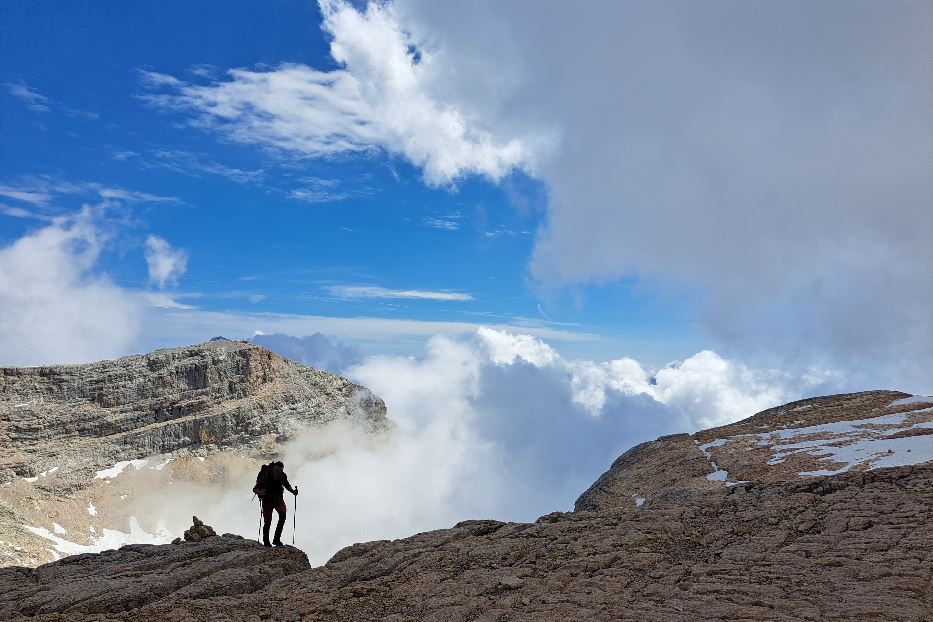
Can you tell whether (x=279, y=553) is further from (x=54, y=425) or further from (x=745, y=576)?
(x=54, y=425)

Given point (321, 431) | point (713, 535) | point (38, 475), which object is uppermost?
point (321, 431)

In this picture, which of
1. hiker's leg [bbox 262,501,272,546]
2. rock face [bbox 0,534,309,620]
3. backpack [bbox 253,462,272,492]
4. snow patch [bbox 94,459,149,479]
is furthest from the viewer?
snow patch [bbox 94,459,149,479]

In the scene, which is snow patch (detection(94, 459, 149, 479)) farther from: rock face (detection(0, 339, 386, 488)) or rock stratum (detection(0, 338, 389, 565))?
rock face (detection(0, 339, 386, 488))

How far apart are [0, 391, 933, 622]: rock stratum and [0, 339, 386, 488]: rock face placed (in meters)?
135

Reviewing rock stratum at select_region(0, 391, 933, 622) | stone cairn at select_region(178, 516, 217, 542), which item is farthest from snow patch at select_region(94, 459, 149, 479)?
rock stratum at select_region(0, 391, 933, 622)

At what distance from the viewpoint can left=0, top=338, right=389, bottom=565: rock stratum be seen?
127375 millimetres

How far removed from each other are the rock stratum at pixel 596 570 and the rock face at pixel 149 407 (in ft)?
441

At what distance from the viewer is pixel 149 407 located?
A: 151250 millimetres

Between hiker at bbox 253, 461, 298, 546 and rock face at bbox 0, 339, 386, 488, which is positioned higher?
rock face at bbox 0, 339, 386, 488

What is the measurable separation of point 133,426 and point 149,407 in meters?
5.33

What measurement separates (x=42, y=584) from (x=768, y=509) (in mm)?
19090

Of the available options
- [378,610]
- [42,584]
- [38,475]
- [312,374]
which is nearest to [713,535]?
[378,610]

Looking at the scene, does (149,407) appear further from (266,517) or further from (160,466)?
(266,517)

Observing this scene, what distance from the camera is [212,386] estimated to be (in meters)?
158
